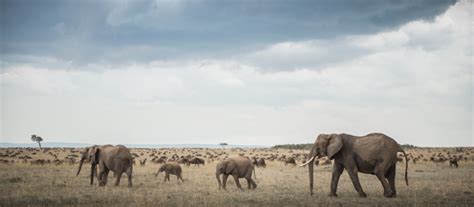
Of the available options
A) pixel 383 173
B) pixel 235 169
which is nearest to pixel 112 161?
pixel 235 169

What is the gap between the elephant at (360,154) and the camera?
20922 millimetres

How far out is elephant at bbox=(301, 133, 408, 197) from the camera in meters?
20.9

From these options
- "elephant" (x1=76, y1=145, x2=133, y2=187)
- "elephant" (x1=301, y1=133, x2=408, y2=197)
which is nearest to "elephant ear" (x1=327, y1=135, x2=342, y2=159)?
"elephant" (x1=301, y1=133, x2=408, y2=197)

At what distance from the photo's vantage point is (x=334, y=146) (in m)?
21.4

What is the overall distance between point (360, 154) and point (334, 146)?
1159 millimetres

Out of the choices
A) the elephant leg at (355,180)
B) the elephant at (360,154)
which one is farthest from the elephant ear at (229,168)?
the elephant leg at (355,180)

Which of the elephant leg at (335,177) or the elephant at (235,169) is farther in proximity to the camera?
the elephant at (235,169)

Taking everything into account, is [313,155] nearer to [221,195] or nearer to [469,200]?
[221,195]

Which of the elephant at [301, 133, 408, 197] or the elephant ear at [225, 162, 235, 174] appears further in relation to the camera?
the elephant ear at [225, 162, 235, 174]

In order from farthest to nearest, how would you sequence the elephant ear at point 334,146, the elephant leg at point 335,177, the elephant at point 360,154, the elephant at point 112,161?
the elephant at point 112,161 → the elephant ear at point 334,146 → the elephant leg at point 335,177 → the elephant at point 360,154

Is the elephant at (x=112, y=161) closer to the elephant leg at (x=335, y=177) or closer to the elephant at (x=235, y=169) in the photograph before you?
the elephant at (x=235, y=169)

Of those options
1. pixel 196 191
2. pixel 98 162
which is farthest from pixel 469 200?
pixel 98 162

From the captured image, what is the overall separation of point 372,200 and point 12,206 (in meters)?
13.2

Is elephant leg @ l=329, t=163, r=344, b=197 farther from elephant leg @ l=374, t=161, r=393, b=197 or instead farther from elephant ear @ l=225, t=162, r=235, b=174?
elephant ear @ l=225, t=162, r=235, b=174
